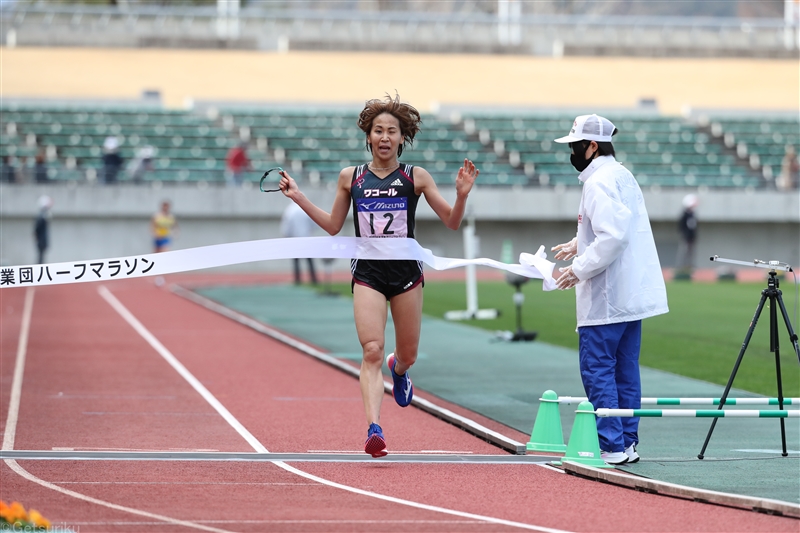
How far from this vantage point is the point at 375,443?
8.10 meters

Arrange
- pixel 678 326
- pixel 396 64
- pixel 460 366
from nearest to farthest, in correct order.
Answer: pixel 460 366, pixel 678 326, pixel 396 64

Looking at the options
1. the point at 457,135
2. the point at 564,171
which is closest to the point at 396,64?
the point at 457,135

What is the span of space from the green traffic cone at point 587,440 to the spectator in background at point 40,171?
30983mm

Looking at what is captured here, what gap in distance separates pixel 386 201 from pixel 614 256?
1.56 m

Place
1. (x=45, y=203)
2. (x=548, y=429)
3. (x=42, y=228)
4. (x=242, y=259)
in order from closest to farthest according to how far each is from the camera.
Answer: (x=548, y=429)
(x=242, y=259)
(x=42, y=228)
(x=45, y=203)

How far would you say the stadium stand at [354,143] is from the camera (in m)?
39.7

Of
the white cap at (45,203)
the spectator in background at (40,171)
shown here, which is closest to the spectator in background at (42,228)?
the white cap at (45,203)

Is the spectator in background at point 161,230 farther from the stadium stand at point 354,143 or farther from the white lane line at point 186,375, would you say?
the stadium stand at point 354,143

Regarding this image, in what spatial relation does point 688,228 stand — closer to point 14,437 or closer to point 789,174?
point 789,174

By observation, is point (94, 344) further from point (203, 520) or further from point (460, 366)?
point (203, 520)

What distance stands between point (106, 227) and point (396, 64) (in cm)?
2114

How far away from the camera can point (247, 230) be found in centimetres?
3794

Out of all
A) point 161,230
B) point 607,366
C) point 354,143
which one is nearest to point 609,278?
point 607,366

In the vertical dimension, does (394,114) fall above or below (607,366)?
above
